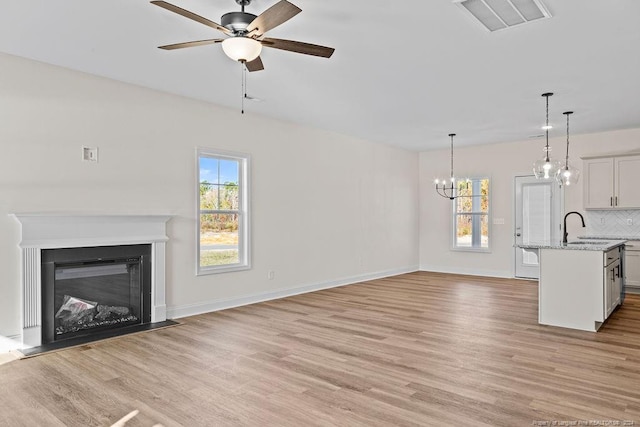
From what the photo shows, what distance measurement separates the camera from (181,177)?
18.0 feet

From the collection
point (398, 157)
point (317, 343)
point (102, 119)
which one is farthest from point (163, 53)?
point (398, 157)

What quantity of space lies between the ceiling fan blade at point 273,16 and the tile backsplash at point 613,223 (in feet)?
24.0

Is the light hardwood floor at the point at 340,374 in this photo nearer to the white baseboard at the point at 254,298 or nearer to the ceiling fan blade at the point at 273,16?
the white baseboard at the point at 254,298

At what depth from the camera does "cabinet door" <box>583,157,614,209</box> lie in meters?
7.34

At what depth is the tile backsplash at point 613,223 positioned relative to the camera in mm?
7379

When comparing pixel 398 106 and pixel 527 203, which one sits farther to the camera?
pixel 527 203

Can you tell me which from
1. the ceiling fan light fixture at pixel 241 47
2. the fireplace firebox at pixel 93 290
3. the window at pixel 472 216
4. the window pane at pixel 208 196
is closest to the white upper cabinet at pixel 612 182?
the window at pixel 472 216

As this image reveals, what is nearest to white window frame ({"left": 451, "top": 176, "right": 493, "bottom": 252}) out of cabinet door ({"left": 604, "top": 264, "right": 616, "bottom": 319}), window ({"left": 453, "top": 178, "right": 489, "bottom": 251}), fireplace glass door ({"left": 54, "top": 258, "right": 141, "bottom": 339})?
window ({"left": 453, "top": 178, "right": 489, "bottom": 251})

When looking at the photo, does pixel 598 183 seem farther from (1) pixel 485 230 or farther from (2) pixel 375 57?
(2) pixel 375 57

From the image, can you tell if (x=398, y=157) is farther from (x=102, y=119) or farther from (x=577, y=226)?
(x=102, y=119)

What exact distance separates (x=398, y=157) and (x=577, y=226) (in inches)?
145

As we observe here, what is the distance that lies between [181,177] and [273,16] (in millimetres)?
3365

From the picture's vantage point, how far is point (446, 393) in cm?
308

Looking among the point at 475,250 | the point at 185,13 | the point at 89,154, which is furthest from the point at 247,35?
the point at 475,250
